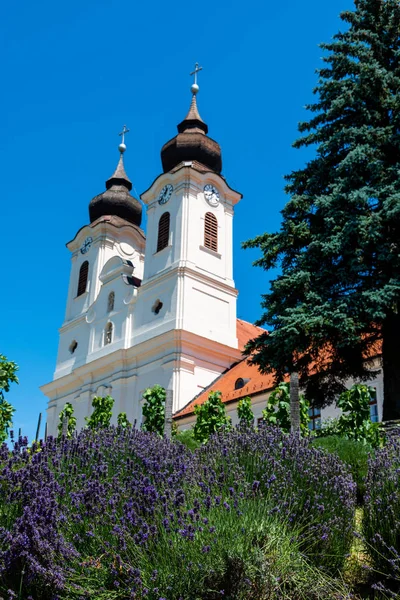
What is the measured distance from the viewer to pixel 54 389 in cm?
4034

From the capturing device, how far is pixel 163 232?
36969mm

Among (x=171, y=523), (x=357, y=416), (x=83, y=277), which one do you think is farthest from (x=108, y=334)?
(x=171, y=523)

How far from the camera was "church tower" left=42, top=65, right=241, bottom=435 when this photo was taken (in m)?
33.9

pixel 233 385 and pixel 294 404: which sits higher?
pixel 233 385

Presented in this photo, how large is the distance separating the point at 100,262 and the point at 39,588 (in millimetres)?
36119

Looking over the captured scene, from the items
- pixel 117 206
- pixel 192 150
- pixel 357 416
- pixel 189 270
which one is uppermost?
pixel 192 150

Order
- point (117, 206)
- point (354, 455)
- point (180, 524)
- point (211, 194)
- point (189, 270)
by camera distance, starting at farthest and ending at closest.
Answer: point (117, 206) → point (211, 194) → point (189, 270) → point (354, 455) → point (180, 524)

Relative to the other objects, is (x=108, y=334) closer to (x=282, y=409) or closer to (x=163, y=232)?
(x=163, y=232)

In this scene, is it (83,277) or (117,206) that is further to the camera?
(117,206)

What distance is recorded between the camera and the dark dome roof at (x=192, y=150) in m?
38.7

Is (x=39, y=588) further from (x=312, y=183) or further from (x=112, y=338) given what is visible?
(x=112, y=338)

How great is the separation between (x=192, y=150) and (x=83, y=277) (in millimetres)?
10208

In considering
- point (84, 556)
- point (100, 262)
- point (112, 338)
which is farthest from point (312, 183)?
point (100, 262)

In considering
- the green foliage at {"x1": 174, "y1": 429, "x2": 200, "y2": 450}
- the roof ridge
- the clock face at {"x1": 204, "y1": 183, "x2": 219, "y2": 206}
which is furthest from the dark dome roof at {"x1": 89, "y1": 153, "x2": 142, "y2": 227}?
the green foliage at {"x1": 174, "y1": 429, "x2": 200, "y2": 450}
